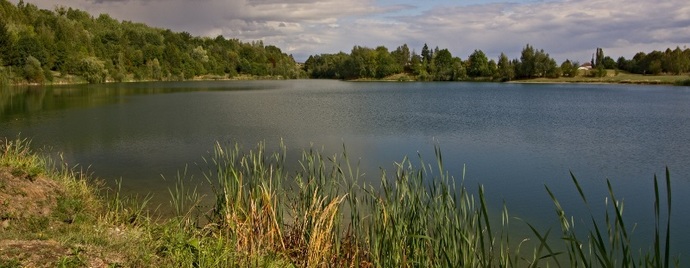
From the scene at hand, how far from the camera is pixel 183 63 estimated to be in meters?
97.9

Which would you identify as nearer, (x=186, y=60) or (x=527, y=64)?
(x=527, y=64)

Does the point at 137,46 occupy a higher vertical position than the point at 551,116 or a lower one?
higher

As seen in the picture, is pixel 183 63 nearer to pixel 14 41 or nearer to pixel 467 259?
pixel 14 41

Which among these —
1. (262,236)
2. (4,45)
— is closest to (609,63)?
(4,45)

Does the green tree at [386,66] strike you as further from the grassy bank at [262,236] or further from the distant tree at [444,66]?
the grassy bank at [262,236]

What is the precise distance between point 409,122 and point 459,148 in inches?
276

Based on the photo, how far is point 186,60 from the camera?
98562 mm

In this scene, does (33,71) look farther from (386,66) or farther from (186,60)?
(386,66)

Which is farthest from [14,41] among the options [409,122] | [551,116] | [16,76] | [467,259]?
A: [467,259]

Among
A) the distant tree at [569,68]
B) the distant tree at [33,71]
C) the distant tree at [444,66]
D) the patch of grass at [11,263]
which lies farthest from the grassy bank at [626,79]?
the patch of grass at [11,263]

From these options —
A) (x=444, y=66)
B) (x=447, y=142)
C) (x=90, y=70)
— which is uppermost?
(x=444, y=66)

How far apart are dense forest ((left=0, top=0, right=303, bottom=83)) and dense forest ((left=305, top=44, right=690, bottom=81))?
795 inches

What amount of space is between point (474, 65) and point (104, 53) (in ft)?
196

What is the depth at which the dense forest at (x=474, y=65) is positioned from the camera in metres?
73.2
